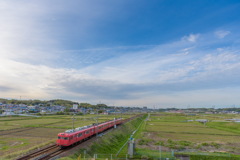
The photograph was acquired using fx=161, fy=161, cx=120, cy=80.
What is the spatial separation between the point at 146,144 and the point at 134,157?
11.6 m

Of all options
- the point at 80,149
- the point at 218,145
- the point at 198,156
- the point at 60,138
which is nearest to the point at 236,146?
the point at 218,145

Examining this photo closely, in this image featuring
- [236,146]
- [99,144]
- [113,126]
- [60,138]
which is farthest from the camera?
[113,126]

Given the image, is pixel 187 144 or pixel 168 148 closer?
pixel 168 148

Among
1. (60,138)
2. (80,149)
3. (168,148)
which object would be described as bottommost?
(168,148)

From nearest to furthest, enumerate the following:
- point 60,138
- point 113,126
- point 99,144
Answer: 1. point 60,138
2. point 99,144
3. point 113,126

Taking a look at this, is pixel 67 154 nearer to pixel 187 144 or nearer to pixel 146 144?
pixel 146 144

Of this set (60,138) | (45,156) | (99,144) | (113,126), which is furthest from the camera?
(113,126)

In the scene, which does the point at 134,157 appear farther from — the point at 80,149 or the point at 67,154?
the point at 67,154

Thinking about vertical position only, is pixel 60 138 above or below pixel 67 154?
above

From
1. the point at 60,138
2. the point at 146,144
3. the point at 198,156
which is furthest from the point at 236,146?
the point at 60,138

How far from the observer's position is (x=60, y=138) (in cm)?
2573

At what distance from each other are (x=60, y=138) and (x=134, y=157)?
12295 millimetres

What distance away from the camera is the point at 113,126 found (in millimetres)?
56094

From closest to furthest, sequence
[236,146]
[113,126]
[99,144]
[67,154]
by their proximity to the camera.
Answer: [67,154], [99,144], [236,146], [113,126]
